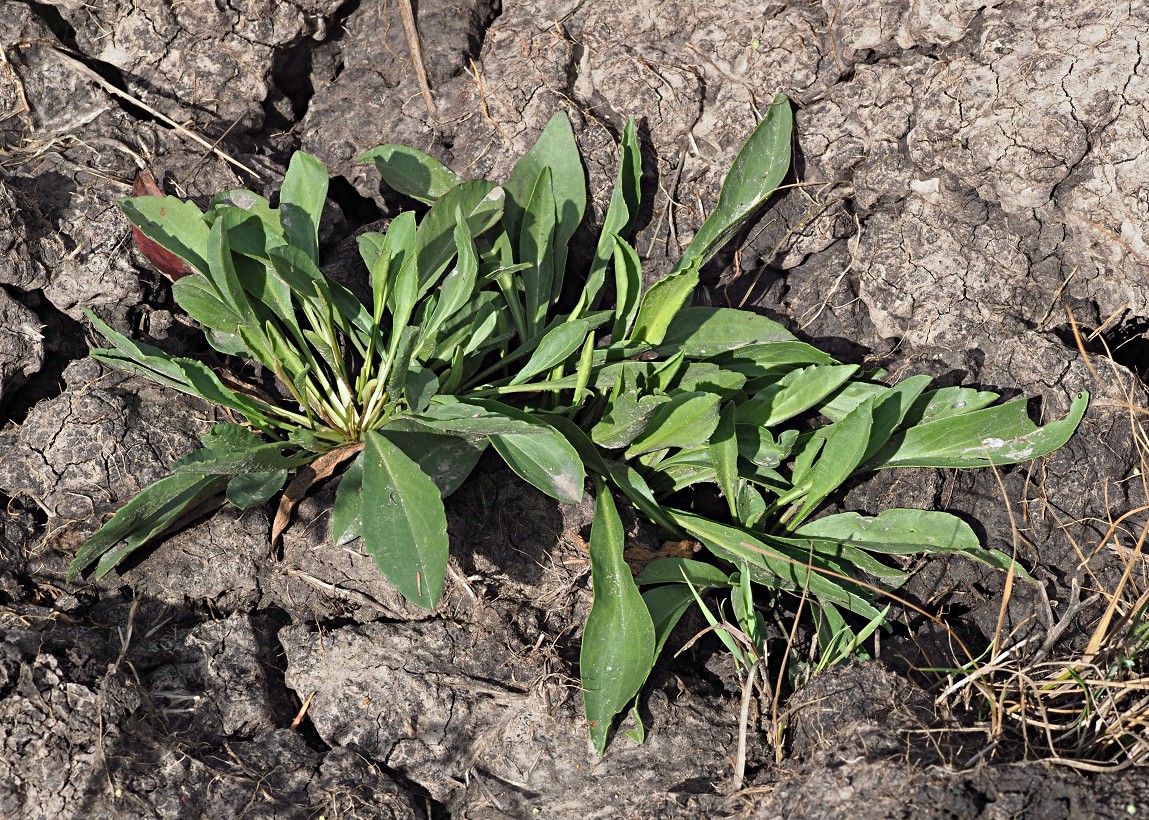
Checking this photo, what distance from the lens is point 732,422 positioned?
223 centimetres

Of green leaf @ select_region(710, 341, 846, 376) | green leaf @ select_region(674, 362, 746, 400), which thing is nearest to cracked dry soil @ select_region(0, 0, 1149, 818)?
green leaf @ select_region(710, 341, 846, 376)

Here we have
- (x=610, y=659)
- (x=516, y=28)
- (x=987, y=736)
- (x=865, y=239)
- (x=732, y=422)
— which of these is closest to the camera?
(x=987, y=736)

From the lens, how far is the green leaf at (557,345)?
2.24 meters

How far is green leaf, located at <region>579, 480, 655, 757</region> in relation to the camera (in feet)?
6.61

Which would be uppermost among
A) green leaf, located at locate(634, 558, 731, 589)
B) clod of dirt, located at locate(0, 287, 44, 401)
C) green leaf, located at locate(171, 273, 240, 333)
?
green leaf, located at locate(171, 273, 240, 333)

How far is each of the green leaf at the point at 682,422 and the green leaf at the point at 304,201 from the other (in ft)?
3.30

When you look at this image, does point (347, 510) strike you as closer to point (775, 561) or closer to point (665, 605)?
point (665, 605)

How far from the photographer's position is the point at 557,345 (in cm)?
228

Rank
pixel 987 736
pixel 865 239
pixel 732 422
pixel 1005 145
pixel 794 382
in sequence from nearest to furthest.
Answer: pixel 987 736 → pixel 732 422 → pixel 794 382 → pixel 1005 145 → pixel 865 239

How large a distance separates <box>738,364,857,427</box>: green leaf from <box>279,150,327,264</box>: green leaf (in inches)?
48.1

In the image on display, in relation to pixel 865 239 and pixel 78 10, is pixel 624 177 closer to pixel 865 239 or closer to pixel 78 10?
pixel 865 239

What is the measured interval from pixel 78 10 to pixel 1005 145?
8.70 ft

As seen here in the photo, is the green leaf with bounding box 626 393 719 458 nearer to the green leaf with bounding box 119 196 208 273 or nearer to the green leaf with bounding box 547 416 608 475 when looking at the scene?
the green leaf with bounding box 547 416 608 475

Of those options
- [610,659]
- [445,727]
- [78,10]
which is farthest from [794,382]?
[78,10]
